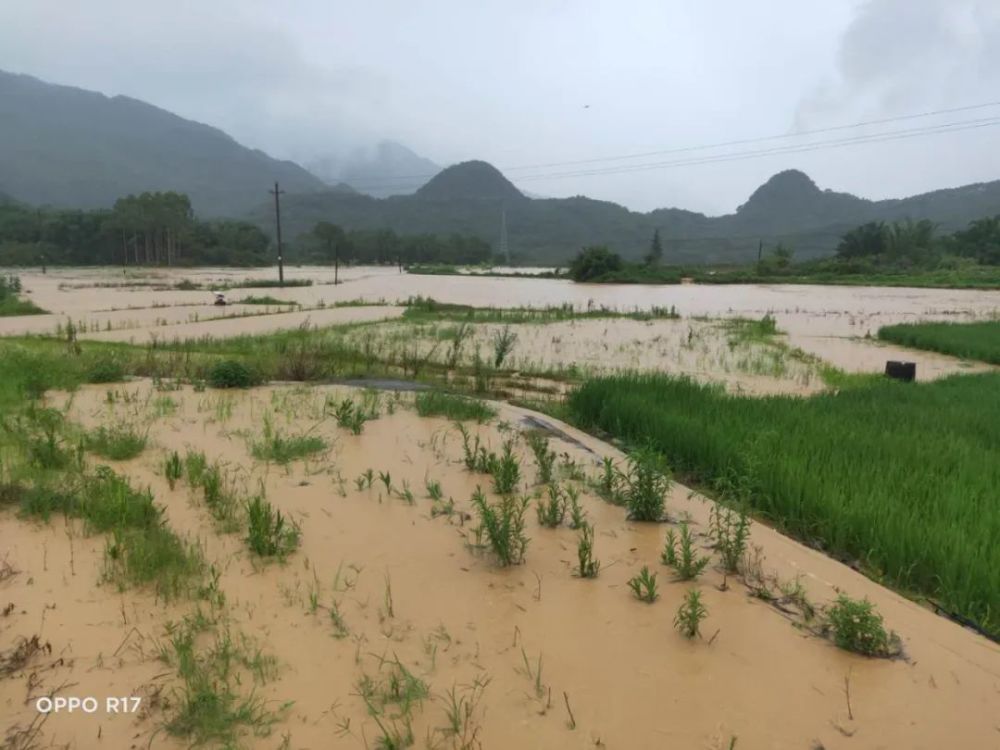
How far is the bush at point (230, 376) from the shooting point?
7.15 meters

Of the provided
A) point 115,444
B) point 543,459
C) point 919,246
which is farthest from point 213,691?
point 919,246

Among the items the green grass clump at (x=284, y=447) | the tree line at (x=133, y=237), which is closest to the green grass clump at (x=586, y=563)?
the green grass clump at (x=284, y=447)

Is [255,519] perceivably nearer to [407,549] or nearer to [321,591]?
[321,591]

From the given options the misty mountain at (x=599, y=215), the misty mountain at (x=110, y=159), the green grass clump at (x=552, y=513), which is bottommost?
the green grass clump at (x=552, y=513)

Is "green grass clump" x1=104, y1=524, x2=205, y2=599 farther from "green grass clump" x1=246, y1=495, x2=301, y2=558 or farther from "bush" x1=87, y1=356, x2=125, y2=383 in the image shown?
"bush" x1=87, y1=356, x2=125, y2=383

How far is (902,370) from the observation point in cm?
856

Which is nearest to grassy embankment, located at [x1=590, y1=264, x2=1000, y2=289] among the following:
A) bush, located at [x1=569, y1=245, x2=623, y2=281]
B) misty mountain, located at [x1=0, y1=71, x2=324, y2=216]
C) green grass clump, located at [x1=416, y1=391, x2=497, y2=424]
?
bush, located at [x1=569, y1=245, x2=623, y2=281]

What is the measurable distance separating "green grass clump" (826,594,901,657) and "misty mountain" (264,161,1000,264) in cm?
7497

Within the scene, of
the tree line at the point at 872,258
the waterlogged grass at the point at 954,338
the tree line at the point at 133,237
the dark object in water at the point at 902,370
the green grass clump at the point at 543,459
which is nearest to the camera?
the green grass clump at the point at 543,459

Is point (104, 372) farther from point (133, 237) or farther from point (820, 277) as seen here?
point (133, 237)

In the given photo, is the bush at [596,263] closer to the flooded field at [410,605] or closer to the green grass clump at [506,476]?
the flooded field at [410,605]

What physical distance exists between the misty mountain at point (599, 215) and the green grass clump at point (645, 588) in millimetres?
74728

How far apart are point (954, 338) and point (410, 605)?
13.6m

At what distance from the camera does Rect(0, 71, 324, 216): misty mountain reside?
11962cm
